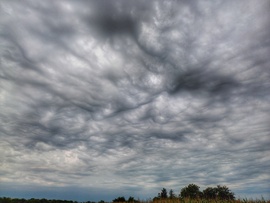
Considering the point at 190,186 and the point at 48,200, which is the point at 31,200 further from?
the point at 190,186

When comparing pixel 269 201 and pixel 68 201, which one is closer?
pixel 269 201

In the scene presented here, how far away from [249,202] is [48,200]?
418 feet

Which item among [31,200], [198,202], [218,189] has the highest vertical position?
[218,189]

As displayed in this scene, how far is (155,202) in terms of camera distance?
212 ft

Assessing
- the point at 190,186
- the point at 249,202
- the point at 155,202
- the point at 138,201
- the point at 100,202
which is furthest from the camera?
the point at 190,186

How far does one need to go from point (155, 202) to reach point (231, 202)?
797 inches

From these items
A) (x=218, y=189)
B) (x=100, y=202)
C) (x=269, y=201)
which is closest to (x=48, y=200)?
(x=100, y=202)

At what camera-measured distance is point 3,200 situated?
457ft

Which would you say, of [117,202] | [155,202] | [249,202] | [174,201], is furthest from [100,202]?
[249,202]

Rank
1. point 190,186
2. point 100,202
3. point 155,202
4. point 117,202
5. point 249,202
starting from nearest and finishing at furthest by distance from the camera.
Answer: point 249,202 < point 155,202 < point 117,202 < point 100,202 < point 190,186

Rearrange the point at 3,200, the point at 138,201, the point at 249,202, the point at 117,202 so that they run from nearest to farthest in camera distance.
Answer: the point at 249,202 → the point at 138,201 → the point at 117,202 → the point at 3,200

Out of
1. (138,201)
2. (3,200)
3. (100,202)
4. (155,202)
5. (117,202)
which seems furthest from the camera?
(3,200)

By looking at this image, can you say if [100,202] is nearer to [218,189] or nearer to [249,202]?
[249,202]

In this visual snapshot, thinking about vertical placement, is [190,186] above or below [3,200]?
above
